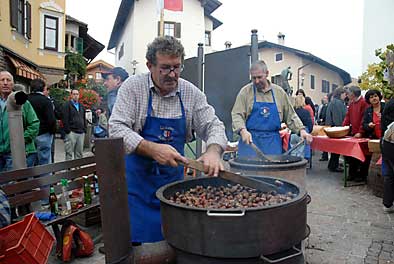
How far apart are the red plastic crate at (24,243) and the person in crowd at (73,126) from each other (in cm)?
471

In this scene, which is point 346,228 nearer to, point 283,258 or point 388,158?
point 388,158

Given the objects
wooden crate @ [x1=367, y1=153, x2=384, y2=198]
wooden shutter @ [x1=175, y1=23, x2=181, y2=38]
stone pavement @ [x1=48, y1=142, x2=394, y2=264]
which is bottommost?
stone pavement @ [x1=48, y1=142, x2=394, y2=264]

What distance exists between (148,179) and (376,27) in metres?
15.0

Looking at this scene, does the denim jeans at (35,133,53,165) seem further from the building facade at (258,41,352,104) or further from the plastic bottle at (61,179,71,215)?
the building facade at (258,41,352,104)

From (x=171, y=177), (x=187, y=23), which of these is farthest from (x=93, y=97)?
(x=171, y=177)

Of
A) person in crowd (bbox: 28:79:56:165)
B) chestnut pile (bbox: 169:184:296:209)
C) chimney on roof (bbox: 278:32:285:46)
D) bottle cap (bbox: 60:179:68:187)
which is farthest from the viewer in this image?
chimney on roof (bbox: 278:32:285:46)

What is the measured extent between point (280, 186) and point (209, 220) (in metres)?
0.65

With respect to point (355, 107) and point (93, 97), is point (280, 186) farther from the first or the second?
point (93, 97)

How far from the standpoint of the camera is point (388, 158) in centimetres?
429

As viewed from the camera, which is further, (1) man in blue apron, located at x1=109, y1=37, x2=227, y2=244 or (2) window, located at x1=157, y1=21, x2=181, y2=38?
(2) window, located at x1=157, y1=21, x2=181, y2=38

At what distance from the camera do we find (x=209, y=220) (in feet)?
4.73

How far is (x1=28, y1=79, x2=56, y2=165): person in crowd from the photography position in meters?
5.06

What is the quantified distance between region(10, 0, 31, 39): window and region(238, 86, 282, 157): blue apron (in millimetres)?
11105

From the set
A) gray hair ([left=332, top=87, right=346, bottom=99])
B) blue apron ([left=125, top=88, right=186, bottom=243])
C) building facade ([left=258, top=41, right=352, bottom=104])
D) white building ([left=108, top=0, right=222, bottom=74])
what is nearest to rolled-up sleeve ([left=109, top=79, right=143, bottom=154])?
blue apron ([left=125, top=88, right=186, bottom=243])
